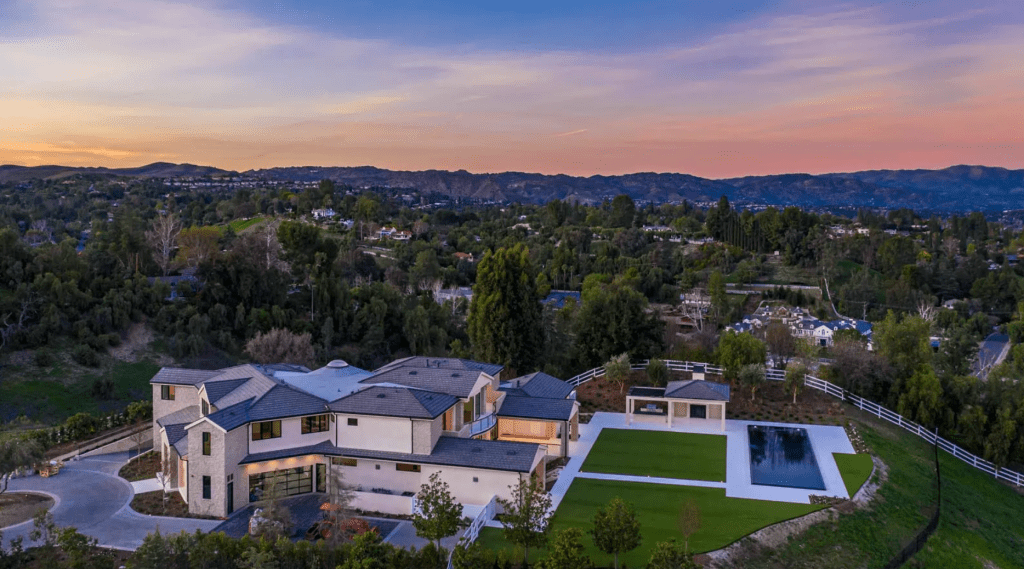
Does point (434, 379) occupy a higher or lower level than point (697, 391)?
higher

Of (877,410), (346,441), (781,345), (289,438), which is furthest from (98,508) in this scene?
(781,345)

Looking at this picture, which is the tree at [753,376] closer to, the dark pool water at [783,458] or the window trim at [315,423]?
the dark pool water at [783,458]

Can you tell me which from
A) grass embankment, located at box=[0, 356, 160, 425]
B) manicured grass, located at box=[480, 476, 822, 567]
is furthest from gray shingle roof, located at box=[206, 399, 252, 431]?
grass embankment, located at box=[0, 356, 160, 425]

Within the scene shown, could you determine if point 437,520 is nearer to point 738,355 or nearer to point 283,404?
point 283,404

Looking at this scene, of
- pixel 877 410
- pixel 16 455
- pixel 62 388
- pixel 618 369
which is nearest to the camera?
pixel 16 455

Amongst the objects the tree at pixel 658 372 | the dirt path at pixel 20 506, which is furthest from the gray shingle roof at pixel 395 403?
the tree at pixel 658 372

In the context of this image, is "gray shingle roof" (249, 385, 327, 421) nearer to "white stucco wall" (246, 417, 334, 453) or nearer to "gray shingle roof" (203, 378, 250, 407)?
"white stucco wall" (246, 417, 334, 453)
